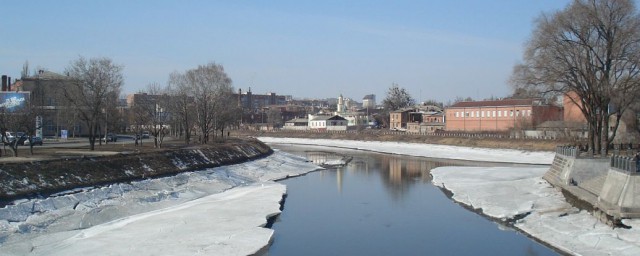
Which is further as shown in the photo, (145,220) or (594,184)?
(594,184)

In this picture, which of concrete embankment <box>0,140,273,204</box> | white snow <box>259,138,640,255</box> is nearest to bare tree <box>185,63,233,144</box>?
concrete embankment <box>0,140,273,204</box>

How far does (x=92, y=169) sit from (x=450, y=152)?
4603 cm

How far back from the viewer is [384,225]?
22.8 m

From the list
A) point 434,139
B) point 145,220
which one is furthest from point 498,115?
point 145,220

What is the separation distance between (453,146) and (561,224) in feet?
163

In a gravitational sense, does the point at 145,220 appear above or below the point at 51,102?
below

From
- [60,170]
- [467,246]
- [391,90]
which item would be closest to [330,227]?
[467,246]

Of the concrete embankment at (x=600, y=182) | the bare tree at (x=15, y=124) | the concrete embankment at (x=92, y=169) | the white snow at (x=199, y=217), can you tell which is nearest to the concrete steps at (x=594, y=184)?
the concrete embankment at (x=600, y=182)

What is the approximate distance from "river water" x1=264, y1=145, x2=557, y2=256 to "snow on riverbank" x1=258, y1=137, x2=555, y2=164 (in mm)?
21701

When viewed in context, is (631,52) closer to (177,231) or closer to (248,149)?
(177,231)

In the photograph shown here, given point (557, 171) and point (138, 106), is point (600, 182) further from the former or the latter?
point (138, 106)

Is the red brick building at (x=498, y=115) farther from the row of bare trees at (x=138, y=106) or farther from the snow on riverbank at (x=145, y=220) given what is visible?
the snow on riverbank at (x=145, y=220)

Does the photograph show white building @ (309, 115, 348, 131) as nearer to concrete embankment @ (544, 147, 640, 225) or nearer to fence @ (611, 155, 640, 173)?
concrete embankment @ (544, 147, 640, 225)

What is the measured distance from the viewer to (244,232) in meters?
19.9
